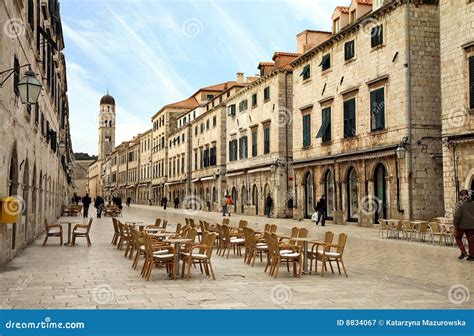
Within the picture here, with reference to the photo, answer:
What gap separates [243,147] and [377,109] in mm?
18699

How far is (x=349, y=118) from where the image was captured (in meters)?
26.4

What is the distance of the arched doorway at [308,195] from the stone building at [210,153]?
1639 cm

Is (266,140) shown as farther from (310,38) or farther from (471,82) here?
(471,82)

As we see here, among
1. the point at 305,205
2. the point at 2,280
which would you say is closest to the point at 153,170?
the point at 305,205

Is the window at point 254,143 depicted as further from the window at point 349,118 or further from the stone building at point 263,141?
the window at point 349,118

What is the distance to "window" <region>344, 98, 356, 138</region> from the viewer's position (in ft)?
85.6

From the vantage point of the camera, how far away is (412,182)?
21797mm

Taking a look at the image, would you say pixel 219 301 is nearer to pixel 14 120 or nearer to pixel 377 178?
pixel 14 120

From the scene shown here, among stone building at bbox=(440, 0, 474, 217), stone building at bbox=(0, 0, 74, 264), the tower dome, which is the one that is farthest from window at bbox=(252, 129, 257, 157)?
the tower dome

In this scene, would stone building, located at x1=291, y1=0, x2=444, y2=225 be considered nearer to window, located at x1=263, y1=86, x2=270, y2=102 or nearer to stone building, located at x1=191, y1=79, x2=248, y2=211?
window, located at x1=263, y1=86, x2=270, y2=102

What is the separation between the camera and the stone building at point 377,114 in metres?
22.1

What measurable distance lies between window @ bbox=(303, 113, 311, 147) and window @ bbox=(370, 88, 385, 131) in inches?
264

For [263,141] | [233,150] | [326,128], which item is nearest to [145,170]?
[233,150]

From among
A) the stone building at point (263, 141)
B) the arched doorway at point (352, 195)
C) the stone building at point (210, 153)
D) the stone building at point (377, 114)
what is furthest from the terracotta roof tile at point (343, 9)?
the stone building at point (210, 153)
